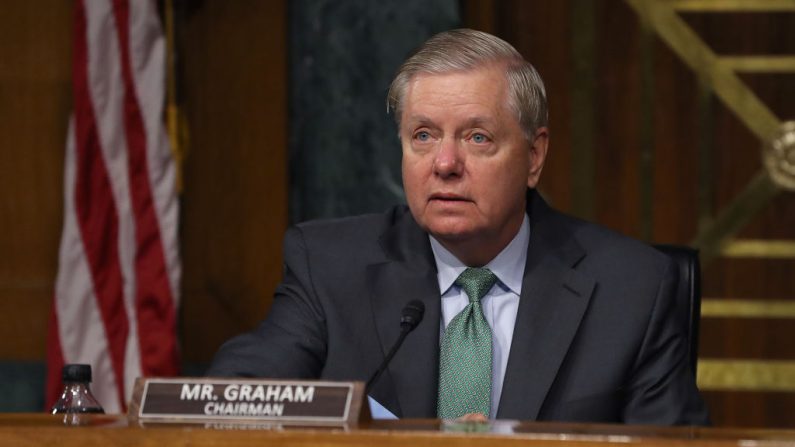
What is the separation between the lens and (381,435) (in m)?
1.65

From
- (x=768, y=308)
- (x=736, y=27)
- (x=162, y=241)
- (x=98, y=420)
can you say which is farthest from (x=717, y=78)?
(x=98, y=420)

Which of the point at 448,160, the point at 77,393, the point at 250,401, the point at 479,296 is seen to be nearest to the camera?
the point at 250,401

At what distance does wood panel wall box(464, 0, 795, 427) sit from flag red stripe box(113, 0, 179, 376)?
1132 millimetres

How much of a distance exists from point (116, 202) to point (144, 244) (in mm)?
156

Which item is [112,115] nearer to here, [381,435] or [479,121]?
[479,121]

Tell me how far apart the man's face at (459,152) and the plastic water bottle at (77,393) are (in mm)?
665

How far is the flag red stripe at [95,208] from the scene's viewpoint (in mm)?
4184

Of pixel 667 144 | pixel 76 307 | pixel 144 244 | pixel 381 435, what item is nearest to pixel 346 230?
pixel 381 435

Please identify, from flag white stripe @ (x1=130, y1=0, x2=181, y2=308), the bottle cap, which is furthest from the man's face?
flag white stripe @ (x1=130, y1=0, x2=181, y2=308)

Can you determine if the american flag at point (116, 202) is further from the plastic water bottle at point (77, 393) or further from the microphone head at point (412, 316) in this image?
the microphone head at point (412, 316)

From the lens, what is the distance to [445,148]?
2438 millimetres

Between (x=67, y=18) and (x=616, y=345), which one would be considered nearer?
(x=616, y=345)

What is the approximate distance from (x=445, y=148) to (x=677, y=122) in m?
2.21

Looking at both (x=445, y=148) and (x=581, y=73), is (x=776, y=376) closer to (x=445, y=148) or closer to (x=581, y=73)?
(x=581, y=73)
